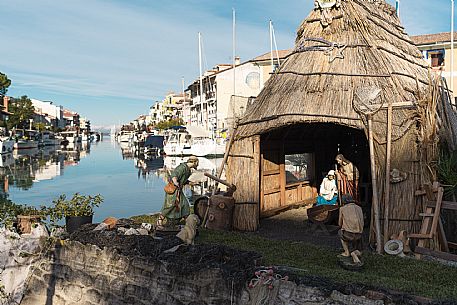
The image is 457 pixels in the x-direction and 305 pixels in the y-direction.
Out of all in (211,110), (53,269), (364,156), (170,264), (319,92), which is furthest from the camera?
(211,110)

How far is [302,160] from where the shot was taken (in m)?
15.5

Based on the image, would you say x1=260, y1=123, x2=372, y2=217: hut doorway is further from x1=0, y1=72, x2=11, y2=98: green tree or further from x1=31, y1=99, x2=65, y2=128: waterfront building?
x1=31, y1=99, x2=65, y2=128: waterfront building

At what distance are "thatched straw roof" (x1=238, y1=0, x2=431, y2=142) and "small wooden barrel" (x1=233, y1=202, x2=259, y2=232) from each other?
5.37 ft

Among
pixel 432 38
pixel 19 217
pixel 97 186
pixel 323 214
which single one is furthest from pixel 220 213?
pixel 432 38

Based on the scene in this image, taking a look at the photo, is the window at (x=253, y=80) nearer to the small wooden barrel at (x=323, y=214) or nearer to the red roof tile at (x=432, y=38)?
the red roof tile at (x=432, y=38)

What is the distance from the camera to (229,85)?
53500 millimetres

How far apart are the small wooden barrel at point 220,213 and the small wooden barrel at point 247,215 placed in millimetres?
238

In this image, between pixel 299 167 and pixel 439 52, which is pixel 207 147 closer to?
pixel 439 52

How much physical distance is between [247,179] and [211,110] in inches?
1949

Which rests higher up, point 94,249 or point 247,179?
point 247,179

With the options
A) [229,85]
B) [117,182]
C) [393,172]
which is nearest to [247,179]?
[393,172]

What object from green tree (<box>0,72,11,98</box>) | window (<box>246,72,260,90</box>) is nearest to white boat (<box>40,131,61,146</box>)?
green tree (<box>0,72,11,98</box>)

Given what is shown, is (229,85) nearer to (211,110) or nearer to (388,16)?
(211,110)

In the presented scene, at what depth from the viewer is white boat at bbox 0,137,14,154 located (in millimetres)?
57494
